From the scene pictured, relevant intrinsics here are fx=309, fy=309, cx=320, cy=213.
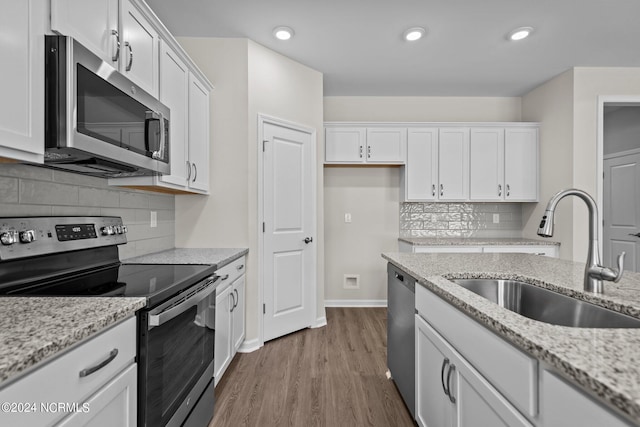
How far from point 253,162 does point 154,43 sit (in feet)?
3.78

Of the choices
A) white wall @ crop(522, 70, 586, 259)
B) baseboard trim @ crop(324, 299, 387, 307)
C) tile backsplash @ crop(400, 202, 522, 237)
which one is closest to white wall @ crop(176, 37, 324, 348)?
baseboard trim @ crop(324, 299, 387, 307)

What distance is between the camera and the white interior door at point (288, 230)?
2836 millimetres

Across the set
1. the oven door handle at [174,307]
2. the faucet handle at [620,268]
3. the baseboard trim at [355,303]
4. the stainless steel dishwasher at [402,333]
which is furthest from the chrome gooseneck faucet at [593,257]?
the baseboard trim at [355,303]

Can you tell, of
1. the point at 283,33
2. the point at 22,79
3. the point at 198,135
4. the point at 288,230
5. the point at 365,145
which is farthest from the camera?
the point at 365,145

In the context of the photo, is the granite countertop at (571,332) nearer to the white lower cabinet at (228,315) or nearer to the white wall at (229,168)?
the white lower cabinet at (228,315)

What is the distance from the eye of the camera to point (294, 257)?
304cm

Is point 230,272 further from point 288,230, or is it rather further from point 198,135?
point 198,135

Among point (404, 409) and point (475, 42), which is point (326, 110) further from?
point (404, 409)

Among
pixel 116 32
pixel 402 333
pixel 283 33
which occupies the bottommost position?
pixel 402 333

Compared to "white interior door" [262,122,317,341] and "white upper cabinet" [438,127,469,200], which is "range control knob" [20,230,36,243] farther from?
"white upper cabinet" [438,127,469,200]

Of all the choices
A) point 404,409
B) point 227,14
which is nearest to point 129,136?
point 227,14

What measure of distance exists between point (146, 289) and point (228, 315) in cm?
102

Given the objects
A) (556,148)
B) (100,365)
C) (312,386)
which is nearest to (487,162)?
(556,148)

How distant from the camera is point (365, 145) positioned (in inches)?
145
